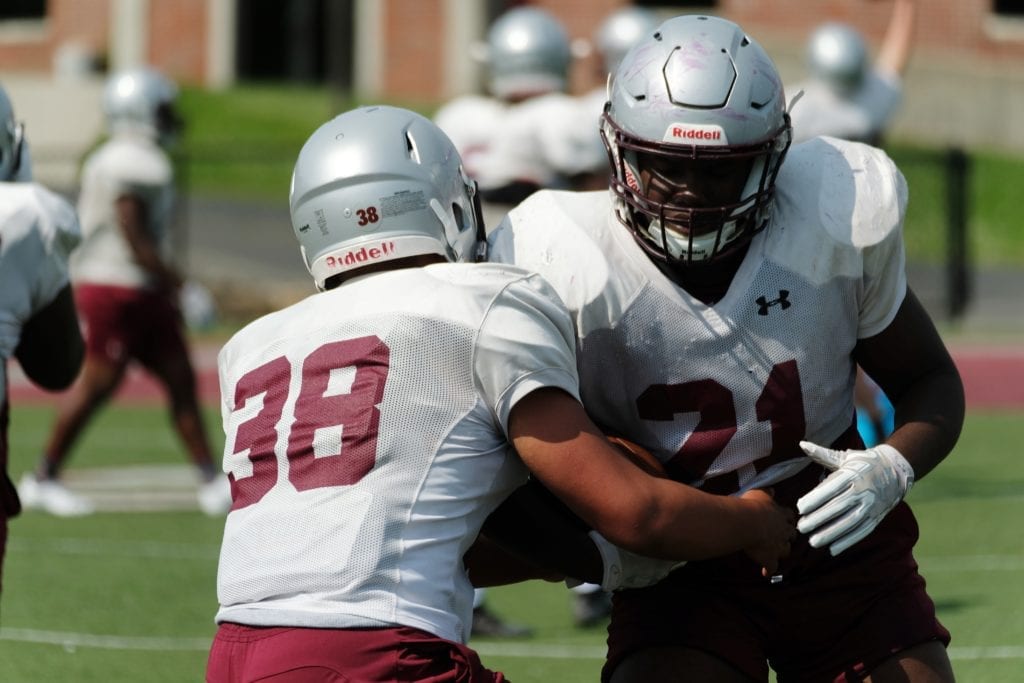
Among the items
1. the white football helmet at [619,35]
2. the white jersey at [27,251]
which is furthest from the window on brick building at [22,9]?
the white jersey at [27,251]

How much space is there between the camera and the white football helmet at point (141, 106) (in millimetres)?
8617

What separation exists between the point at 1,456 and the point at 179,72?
77.9ft

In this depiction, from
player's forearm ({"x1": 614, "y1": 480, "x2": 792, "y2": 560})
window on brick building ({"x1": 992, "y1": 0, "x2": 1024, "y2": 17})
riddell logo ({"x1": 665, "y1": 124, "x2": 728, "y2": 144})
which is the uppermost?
riddell logo ({"x1": 665, "y1": 124, "x2": 728, "y2": 144})

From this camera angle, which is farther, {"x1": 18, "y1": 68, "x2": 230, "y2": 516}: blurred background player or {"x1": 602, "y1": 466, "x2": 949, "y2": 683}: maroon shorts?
{"x1": 18, "y1": 68, "x2": 230, "y2": 516}: blurred background player

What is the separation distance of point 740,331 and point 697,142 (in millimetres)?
396

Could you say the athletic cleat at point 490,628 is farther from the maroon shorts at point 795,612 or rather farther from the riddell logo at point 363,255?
the riddell logo at point 363,255

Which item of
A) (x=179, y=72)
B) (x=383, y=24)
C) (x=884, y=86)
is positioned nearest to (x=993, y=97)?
(x=383, y=24)

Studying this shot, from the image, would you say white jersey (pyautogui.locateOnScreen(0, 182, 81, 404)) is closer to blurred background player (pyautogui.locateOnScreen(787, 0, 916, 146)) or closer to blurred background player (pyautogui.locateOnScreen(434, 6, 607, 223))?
blurred background player (pyautogui.locateOnScreen(434, 6, 607, 223))

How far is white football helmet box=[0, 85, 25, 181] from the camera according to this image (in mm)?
4141

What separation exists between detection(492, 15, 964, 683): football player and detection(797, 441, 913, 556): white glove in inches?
0.4

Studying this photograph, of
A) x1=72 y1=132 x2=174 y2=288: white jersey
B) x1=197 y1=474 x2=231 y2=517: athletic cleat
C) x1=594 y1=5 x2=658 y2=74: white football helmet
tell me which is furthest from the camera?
x1=72 y1=132 x2=174 y2=288: white jersey

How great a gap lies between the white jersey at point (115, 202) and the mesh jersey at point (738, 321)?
205 inches

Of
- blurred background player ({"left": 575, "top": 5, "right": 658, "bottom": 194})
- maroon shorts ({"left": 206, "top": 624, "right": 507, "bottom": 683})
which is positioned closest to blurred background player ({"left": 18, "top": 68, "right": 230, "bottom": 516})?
blurred background player ({"left": 575, "top": 5, "right": 658, "bottom": 194})

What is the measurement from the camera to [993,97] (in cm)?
2314
